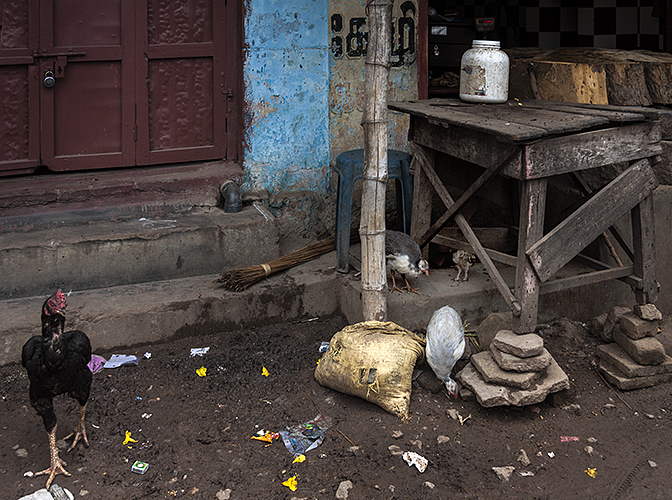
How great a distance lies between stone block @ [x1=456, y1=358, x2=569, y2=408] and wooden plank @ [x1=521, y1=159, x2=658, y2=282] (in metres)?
0.60

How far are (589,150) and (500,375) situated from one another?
1476 millimetres

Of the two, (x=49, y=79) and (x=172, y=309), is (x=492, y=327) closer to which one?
(x=172, y=309)

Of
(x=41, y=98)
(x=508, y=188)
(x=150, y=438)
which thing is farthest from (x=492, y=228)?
(x=41, y=98)

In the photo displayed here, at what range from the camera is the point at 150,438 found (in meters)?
3.79

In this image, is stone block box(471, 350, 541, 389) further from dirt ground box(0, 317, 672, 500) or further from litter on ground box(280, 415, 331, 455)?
litter on ground box(280, 415, 331, 455)

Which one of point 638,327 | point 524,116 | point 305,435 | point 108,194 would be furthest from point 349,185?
point 638,327

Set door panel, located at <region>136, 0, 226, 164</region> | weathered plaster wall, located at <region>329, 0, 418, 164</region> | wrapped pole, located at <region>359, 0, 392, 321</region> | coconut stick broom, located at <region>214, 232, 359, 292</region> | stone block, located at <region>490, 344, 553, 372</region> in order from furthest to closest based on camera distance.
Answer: weathered plaster wall, located at <region>329, 0, 418, 164</region>, door panel, located at <region>136, 0, 226, 164</region>, coconut stick broom, located at <region>214, 232, 359, 292</region>, wrapped pole, located at <region>359, 0, 392, 321</region>, stone block, located at <region>490, 344, 553, 372</region>

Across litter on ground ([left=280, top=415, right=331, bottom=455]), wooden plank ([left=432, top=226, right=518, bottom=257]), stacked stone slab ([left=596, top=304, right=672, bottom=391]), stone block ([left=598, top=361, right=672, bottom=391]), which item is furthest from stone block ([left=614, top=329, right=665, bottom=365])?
litter on ground ([left=280, top=415, right=331, bottom=455])

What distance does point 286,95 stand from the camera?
556 cm

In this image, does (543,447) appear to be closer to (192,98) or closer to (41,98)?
(192,98)

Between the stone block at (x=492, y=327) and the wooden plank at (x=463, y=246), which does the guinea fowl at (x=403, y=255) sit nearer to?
the wooden plank at (x=463, y=246)

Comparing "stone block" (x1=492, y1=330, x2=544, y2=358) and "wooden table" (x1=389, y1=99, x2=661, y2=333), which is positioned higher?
"wooden table" (x1=389, y1=99, x2=661, y2=333)

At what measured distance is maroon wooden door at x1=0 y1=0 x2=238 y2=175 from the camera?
16.6 ft

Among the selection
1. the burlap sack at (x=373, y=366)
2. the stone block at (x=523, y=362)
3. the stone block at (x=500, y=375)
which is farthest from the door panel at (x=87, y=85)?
the stone block at (x=523, y=362)
